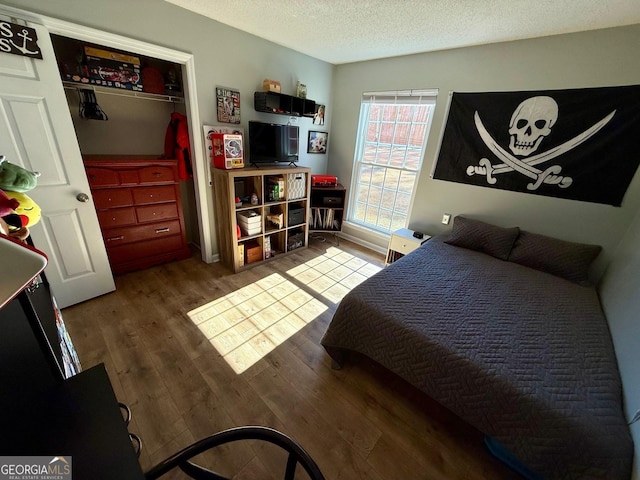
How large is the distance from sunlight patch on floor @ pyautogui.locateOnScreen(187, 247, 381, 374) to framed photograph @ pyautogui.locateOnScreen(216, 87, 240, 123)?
5.52 ft

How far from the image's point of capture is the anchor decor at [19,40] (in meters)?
1.46

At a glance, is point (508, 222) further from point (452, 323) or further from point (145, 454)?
point (145, 454)

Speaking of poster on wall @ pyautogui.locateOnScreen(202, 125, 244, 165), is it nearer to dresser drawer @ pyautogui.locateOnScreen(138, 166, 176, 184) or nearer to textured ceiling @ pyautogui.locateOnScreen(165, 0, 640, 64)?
dresser drawer @ pyautogui.locateOnScreen(138, 166, 176, 184)

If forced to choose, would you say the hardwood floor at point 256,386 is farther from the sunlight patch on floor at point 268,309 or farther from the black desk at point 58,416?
the black desk at point 58,416

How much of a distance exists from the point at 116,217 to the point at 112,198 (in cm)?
18

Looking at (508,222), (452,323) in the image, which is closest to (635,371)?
(452,323)

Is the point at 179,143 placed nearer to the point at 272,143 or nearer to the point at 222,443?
the point at 272,143

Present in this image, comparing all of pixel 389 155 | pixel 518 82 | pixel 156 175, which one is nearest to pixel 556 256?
pixel 518 82

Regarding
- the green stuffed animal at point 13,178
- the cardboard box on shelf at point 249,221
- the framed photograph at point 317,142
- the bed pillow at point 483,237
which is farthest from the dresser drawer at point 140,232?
the bed pillow at point 483,237

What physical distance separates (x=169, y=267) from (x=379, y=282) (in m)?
2.28

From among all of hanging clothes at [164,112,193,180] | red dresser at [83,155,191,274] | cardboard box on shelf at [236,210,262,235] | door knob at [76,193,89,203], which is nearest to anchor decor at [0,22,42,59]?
red dresser at [83,155,191,274]

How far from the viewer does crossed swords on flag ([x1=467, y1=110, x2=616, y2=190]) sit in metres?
1.96

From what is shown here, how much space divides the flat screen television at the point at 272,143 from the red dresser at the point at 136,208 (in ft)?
2.65

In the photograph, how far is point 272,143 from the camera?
281cm
